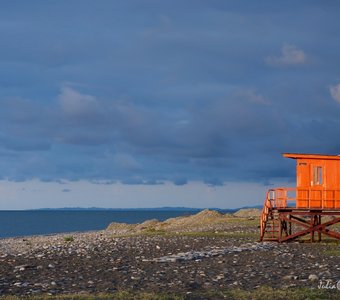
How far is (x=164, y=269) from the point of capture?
24.5 meters

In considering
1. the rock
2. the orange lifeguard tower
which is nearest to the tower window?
the orange lifeguard tower

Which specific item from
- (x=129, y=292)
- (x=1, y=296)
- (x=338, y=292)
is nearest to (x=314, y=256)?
(x=338, y=292)

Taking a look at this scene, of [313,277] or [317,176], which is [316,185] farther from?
[313,277]

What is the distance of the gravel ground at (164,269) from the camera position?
67.0ft

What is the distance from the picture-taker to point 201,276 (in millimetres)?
22312

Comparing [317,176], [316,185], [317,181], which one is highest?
[317,176]

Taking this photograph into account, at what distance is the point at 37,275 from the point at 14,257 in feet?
18.9

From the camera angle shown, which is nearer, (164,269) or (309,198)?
(164,269)

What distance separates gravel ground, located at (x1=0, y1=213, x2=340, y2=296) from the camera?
20.4m

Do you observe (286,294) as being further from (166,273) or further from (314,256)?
(314,256)

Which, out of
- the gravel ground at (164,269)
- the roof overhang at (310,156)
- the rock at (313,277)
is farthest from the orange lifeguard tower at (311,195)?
the rock at (313,277)

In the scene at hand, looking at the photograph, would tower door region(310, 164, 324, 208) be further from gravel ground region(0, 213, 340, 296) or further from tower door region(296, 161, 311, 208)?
gravel ground region(0, 213, 340, 296)

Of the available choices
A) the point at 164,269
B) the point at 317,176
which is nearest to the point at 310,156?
the point at 317,176

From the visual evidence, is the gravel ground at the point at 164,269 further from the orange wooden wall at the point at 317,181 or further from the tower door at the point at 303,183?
the tower door at the point at 303,183
